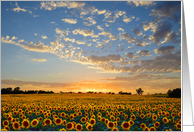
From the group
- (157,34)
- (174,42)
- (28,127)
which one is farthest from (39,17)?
(174,42)

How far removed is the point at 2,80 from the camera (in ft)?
27.0

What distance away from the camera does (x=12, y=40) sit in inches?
358

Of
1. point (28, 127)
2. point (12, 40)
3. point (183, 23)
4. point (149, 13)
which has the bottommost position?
point (28, 127)

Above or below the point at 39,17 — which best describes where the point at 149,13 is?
above

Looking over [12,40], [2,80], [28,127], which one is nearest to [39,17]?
[12,40]

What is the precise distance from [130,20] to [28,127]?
25.6 ft

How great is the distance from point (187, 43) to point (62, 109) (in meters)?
8.11

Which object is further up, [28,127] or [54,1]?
[54,1]

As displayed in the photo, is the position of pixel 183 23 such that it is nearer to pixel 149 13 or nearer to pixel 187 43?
pixel 187 43

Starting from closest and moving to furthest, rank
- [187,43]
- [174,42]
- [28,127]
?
[28,127]
[187,43]
[174,42]

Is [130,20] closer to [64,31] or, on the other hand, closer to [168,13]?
[168,13]

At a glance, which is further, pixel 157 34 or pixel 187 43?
pixel 157 34

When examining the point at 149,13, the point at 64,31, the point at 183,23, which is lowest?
the point at 64,31

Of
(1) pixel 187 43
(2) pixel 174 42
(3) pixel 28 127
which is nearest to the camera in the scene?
(3) pixel 28 127
